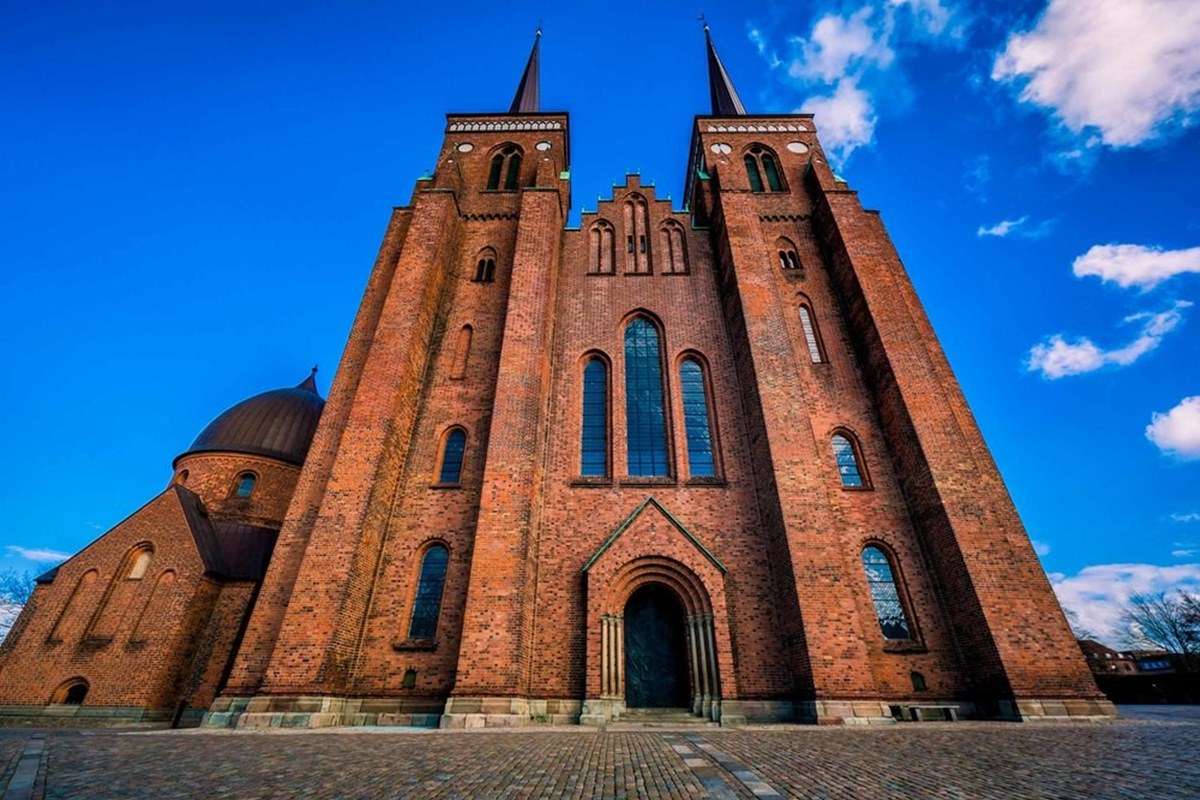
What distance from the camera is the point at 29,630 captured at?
15.6 metres

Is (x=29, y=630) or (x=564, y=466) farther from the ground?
(x=564, y=466)

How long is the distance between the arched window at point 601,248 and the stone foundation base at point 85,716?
17724 millimetres

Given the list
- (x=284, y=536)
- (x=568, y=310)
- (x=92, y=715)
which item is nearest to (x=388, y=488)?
(x=284, y=536)

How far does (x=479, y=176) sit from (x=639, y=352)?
1106 cm

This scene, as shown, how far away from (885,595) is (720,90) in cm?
2740

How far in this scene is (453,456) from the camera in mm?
15148

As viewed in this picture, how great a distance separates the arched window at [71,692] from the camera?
14.5 metres

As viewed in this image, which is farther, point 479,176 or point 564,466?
point 479,176

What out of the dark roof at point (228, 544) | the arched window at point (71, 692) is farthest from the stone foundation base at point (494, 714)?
the arched window at point (71, 692)

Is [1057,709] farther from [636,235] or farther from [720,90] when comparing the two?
[720,90]

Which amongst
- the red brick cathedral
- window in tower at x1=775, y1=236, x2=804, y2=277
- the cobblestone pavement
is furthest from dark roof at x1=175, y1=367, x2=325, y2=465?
window in tower at x1=775, y1=236, x2=804, y2=277

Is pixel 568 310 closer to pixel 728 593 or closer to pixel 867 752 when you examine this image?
pixel 728 593

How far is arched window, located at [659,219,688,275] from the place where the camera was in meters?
19.7

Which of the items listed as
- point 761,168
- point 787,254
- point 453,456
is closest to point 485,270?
point 453,456
